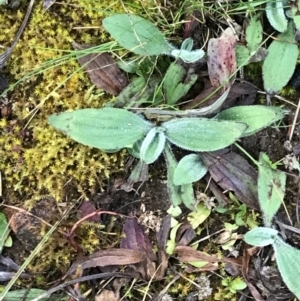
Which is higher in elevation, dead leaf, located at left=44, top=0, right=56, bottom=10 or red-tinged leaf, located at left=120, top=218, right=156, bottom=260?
dead leaf, located at left=44, top=0, right=56, bottom=10

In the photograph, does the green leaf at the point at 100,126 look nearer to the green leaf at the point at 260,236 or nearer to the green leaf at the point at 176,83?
the green leaf at the point at 176,83

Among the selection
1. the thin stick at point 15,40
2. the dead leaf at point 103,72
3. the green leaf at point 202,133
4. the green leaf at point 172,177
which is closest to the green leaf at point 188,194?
the green leaf at point 172,177

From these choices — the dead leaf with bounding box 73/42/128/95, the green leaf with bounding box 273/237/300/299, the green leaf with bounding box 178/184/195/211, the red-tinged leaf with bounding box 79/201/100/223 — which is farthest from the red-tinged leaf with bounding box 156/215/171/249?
the dead leaf with bounding box 73/42/128/95

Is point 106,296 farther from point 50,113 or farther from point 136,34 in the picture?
point 136,34

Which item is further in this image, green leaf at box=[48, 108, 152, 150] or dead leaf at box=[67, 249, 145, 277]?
dead leaf at box=[67, 249, 145, 277]

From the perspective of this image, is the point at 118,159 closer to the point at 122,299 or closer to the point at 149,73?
the point at 149,73

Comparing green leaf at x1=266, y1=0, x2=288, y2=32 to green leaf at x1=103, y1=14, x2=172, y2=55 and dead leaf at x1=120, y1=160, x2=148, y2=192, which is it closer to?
green leaf at x1=103, y1=14, x2=172, y2=55
